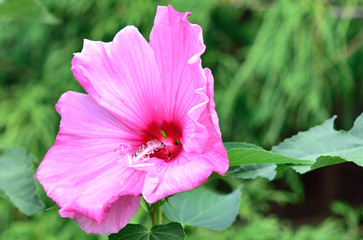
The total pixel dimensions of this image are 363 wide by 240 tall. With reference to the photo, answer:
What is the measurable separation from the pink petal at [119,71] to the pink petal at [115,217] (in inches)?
3.3

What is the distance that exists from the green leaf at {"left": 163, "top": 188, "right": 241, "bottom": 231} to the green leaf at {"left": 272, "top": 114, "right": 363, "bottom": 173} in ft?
0.38

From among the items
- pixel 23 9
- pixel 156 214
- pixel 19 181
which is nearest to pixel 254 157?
pixel 156 214

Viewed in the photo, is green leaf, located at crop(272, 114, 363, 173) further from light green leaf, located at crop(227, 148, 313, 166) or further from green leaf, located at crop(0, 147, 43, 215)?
green leaf, located at crop(0, 147, 43, 215)

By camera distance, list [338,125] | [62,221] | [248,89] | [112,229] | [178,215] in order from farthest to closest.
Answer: [338,125]
[248,89]
[62,221]
[178,215]
[112,229]

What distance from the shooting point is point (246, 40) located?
84.7 inches

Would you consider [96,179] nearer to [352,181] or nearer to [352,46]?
[352,46]

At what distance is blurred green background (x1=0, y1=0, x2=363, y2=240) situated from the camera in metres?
1.75

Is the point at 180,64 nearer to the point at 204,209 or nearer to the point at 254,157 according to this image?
the point at 254,157

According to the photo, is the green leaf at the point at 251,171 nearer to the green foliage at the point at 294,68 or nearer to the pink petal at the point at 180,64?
the pink petal at the point at 180,64

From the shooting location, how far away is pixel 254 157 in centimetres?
37

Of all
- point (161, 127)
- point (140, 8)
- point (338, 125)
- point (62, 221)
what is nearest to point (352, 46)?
point (338, 125)

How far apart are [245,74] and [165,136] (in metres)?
1.42

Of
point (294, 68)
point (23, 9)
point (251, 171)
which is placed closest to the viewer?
point (251, 171)

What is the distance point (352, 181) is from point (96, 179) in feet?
7.73
